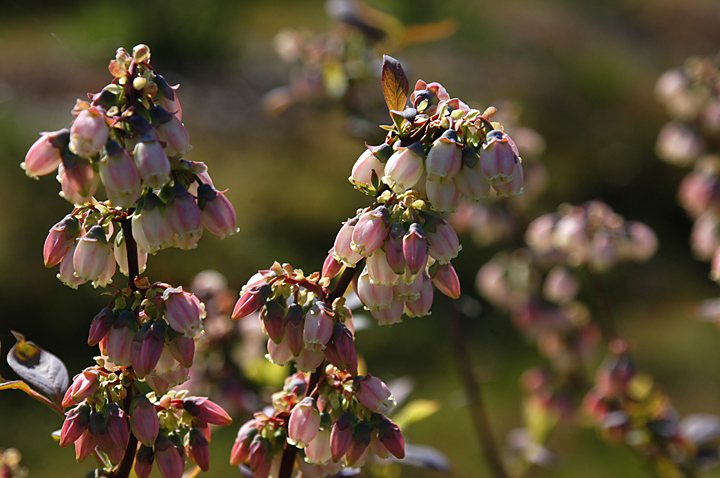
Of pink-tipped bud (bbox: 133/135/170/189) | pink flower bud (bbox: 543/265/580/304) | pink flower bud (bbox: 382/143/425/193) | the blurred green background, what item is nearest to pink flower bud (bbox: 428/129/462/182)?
pink flower bud (bbox: 382/143/425/193)

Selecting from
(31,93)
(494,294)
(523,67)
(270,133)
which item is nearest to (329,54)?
(494,294)

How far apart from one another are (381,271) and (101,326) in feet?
0.81

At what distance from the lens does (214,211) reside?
0.57 m

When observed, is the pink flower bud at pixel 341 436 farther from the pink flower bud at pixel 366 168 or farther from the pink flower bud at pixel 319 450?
the pink flower bud at pixel 366 168

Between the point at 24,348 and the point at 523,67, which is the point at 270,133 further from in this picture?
the point at 24,348

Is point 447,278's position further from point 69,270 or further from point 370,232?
point 69,270

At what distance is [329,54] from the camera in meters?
1.45

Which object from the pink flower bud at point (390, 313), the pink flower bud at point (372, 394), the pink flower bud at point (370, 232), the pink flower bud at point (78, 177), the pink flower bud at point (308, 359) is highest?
the pink flower bud at point (78, 177)

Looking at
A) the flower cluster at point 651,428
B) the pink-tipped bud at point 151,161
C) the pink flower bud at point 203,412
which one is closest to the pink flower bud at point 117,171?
the pink-tipped bud at point 151,161

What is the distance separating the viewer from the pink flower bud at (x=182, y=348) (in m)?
0.57

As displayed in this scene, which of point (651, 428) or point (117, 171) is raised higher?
point (117, 171)

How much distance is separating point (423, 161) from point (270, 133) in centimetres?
421

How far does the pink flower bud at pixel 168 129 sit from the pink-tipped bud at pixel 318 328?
179 millimetres

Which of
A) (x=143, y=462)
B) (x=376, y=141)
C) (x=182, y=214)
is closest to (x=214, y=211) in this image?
(x=182, y=214)
